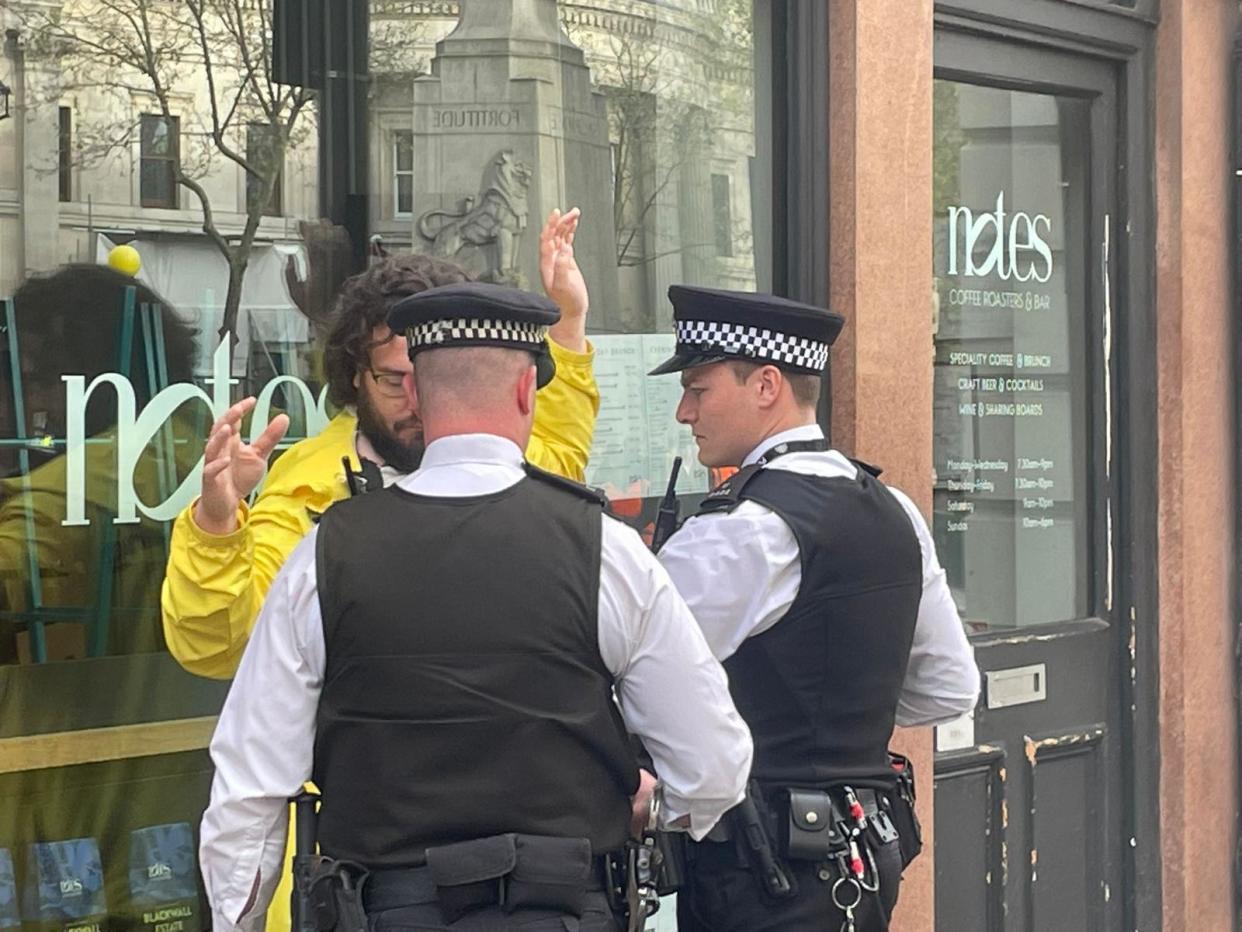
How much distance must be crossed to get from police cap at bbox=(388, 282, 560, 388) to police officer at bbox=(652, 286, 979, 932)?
0.69 meters

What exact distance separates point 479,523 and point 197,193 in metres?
1.43

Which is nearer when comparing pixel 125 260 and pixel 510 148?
pixel 125 260

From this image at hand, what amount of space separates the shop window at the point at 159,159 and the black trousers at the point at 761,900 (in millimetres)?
1631

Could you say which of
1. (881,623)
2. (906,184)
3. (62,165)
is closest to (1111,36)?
(906,184)

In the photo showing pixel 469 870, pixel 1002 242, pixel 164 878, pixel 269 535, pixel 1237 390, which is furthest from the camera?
pixel 1237 390

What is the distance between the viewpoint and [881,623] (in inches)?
129

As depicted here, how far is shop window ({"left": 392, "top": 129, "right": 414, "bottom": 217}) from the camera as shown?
4051mm

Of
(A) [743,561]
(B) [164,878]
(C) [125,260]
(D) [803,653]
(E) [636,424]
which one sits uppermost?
(C) [125,260]

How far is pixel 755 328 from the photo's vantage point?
342cm

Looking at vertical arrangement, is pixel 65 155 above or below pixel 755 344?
above

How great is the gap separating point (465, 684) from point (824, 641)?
35.6 inches

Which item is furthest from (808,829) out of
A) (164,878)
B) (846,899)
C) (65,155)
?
(65,155)

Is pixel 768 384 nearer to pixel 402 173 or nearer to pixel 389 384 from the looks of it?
pixel 389 384

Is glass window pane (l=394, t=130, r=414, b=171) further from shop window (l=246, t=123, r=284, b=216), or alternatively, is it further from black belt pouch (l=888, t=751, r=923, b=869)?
black belt pouch (l=888, t=751, r=923, b=869)
